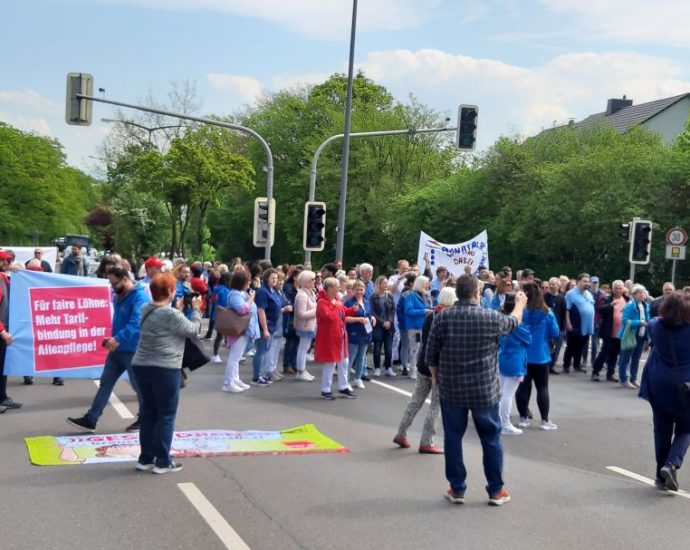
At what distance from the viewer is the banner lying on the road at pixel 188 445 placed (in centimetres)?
775

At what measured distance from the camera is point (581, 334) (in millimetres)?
15984

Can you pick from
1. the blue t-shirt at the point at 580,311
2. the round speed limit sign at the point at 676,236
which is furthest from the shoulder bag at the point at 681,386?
the round speed limit sign at the point at 676,236

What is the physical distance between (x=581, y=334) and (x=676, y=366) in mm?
8647

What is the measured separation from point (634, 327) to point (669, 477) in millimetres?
7836

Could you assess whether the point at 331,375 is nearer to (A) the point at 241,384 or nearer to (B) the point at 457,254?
(A) the point at 241,384

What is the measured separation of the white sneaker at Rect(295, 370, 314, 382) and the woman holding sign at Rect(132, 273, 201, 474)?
20.6 feet

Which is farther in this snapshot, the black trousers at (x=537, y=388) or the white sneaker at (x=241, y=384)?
the white sneaker at (x=241, y=384)

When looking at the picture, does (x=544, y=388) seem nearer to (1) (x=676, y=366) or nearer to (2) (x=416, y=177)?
(1) (x=676, y=366)

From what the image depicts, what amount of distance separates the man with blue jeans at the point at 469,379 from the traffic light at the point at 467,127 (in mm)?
15369

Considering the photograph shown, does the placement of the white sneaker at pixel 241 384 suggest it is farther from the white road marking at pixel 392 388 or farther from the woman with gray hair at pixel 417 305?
the woman with gray hair at pixel 417 305

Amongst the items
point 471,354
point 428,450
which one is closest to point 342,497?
point 471,354

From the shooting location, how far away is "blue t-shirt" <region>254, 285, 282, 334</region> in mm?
13133

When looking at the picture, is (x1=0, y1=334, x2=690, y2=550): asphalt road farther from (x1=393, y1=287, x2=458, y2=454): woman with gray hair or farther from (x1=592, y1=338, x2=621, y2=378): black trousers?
(x1=592, y1=338, x2=621, y2=378): black trousers

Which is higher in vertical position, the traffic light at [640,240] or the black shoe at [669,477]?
the traffic light at [640,240]
